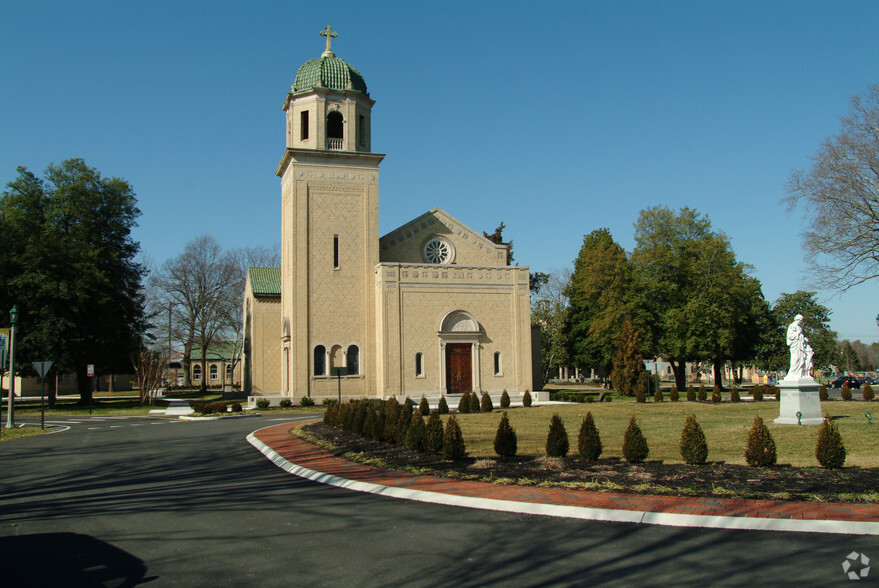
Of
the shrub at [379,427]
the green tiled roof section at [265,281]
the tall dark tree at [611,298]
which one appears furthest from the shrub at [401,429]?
the tall dark tree at [611,298]

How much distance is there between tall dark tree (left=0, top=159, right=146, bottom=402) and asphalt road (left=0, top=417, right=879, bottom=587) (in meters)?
35.2

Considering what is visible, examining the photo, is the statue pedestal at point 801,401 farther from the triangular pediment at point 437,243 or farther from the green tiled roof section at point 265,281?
the green tiled roof section at point 265,281

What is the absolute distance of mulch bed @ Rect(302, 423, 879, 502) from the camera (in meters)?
9.53

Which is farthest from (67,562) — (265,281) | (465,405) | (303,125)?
(265,281)

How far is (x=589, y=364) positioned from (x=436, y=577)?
58574 millimetres

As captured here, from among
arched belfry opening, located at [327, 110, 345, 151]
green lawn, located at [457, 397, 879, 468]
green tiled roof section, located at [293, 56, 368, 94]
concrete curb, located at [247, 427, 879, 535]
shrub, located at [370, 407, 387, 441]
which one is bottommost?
green lawn, located at [457, 397, 879, 468]

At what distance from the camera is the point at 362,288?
4072cm

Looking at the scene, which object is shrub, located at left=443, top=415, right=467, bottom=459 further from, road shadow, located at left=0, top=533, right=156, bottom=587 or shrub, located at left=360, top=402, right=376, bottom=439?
road shadow, located at left=0, top=533, right=156, bottom=587

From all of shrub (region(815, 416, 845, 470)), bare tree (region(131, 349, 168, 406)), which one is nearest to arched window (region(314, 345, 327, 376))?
bare tree (region(131, 349, 168, 406))

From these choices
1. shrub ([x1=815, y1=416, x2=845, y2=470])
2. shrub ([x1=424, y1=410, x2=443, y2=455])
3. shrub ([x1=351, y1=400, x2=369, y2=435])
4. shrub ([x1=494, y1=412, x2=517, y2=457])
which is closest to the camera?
shrub ([x1=815, y1=416, x2=845, y2=470])

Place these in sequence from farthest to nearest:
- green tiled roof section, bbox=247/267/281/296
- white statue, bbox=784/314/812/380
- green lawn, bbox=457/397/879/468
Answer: green tiled roof section, bbox=247/267/281/296 → white statue, bbox=784/314/812/380 → green lawn, bbox=457/397/879/468

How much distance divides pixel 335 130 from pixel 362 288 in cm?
971

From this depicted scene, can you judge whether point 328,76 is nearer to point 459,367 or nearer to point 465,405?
point 459,367

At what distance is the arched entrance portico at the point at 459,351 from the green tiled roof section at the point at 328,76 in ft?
48.5
